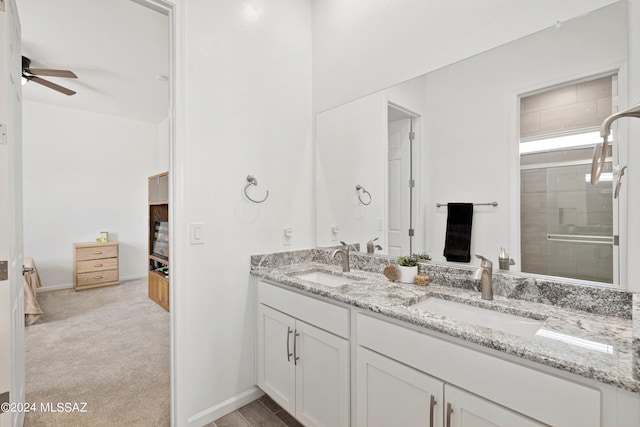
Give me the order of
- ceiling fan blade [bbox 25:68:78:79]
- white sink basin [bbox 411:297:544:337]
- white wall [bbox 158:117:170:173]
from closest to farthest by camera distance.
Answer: white sink basin [bbox 411:297:544:337] → ceiling fan blade [bbox 25:68:78:79] → white wall [bbox 158:117:170:173]

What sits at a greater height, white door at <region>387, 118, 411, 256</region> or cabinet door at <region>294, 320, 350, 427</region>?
white door at <region>387, 118, 411, 256</region>

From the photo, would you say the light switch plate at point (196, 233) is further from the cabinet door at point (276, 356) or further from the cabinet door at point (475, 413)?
the cabinet door at point (475, 413)

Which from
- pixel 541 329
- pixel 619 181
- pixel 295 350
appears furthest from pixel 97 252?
pixel 619 181

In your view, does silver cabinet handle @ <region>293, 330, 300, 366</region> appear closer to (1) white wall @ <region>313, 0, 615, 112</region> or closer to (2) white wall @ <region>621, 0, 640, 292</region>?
(2) white wall @ <region>621, 0, 640, 292</region>

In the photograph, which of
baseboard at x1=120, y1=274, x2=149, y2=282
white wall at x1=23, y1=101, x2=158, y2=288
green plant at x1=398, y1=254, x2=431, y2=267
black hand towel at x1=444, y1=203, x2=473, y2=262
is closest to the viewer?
black hand towel at x1=444, y1=203, x2=473, y2=262

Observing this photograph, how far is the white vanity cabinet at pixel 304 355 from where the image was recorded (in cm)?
147

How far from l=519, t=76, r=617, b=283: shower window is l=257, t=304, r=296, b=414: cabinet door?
128cm

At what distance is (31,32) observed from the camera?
2.80 meters

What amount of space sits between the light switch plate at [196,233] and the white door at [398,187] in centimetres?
115

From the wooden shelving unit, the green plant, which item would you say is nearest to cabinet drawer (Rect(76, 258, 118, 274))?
the wooden shelving unit

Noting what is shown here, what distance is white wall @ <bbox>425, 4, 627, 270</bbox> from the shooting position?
48.1 inches

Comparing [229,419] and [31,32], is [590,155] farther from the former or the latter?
[31,32]

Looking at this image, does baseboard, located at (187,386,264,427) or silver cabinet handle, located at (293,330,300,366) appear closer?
silver cabinet handle, located at (293,330,300,366)

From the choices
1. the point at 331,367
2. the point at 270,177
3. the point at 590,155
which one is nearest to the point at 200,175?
the point at 270,177
